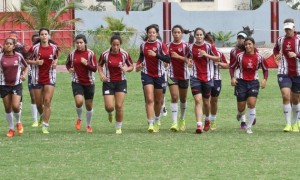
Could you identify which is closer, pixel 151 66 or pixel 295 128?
pixel 151 66

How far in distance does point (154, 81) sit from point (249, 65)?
1804 millimetres

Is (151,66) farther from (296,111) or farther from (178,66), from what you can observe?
(296,111)

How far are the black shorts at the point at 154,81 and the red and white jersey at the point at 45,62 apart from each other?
1.71 m

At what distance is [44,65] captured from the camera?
62.4ft

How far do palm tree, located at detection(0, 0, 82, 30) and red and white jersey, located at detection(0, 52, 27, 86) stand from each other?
26.0 m

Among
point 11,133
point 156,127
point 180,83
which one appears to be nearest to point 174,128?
point 156,127

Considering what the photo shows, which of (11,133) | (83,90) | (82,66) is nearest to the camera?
(11,133)

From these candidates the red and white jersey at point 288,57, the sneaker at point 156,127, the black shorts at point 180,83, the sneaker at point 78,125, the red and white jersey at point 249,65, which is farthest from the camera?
the sneaker at point 78,125

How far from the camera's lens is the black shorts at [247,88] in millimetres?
18697

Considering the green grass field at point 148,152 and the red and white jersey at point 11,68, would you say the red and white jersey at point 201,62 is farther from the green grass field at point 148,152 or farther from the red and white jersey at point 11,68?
the red and white jersey at point 11,68

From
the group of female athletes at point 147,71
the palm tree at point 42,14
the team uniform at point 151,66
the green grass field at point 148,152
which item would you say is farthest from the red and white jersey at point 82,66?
the palm tree at point 42,14

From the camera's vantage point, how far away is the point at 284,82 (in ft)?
62.5

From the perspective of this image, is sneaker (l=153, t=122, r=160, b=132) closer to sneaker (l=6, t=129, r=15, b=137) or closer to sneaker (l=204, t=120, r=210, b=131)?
sneaker (l=204, t=120, r=210, b=131)

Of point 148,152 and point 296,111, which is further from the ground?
point 296,111
